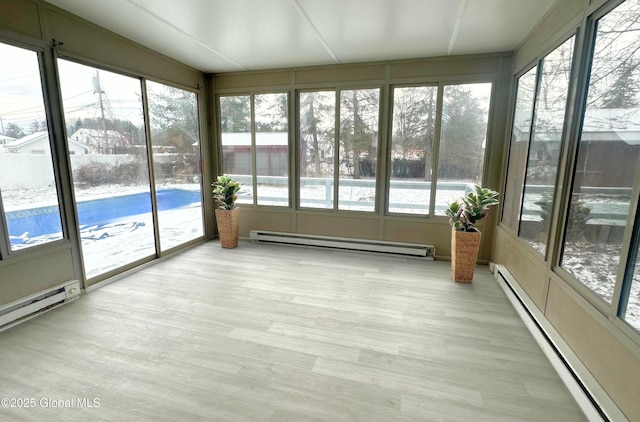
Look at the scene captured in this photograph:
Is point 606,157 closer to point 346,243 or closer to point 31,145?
point 346,243

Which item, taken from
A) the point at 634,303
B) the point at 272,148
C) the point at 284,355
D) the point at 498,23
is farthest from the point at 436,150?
the point at 284,355

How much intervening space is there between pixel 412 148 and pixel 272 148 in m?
2.24

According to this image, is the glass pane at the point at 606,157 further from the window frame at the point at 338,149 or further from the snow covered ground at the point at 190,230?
the window frame at the point at 338,149

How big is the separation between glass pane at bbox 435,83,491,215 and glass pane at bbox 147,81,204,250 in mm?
3844

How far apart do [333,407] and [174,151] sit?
407 centimetres

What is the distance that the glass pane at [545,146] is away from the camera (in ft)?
8.25

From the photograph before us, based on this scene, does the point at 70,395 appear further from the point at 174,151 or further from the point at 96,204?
the point at 174,151

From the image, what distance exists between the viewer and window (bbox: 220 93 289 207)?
490 cm

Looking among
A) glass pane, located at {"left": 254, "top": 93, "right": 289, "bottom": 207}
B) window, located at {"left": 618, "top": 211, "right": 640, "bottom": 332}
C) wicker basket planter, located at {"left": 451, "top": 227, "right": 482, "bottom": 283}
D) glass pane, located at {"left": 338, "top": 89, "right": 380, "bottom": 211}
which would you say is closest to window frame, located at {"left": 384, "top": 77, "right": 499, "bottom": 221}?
glass pane, located at {"left": 338, "top": 89, "right": 380, "bottom": 211}

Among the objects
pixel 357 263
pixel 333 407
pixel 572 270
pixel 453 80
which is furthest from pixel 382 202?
pixel 333 407

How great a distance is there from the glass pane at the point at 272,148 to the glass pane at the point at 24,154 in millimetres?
2754

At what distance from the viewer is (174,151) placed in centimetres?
446

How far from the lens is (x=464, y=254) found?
11.6 ft

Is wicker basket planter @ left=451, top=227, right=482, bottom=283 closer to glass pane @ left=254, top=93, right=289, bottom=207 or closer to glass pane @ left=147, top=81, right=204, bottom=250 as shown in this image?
glass pane @ left=254, top=93, right=289, bottom=207
